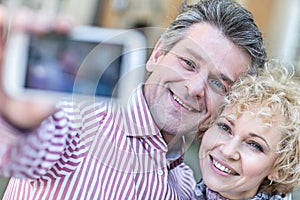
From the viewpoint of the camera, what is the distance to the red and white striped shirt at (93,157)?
72 cm

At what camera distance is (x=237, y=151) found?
3.60ft

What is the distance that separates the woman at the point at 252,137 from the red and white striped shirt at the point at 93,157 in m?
0.09

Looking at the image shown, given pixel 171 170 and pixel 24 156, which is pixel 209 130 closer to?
pixel 171 170

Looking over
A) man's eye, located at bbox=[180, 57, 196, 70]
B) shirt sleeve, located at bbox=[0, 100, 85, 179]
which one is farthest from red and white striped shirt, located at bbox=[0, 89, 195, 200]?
man's eye, located at bbox=[180, 57, 196, 70]

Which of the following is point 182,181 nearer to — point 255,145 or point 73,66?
point 255,145

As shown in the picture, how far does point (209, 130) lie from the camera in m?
1.13

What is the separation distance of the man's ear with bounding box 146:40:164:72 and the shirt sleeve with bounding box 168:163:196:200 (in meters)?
0.23

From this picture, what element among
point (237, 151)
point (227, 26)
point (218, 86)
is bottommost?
point (237, 151)

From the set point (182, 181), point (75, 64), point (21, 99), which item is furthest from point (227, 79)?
point (21, 99)

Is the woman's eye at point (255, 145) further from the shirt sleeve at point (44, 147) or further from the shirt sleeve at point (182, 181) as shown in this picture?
the shirt sleeve at point (44, 147)

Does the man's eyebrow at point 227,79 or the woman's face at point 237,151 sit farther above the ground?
the man's eyebrow at point 227,79

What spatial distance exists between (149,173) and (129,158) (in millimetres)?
72

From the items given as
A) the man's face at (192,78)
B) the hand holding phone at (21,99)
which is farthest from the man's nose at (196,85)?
the hand holding phone at (21,99)

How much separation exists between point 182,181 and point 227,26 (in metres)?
0.33
